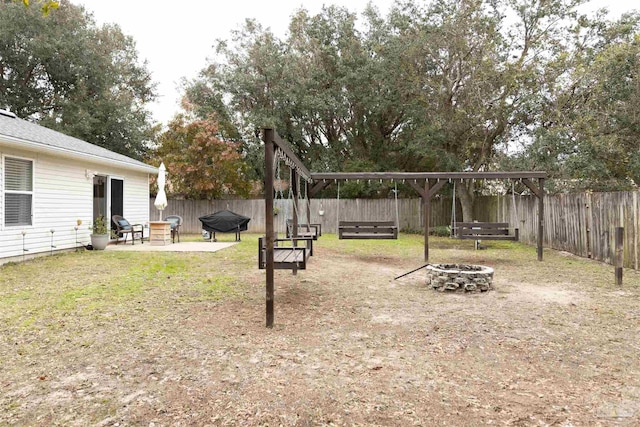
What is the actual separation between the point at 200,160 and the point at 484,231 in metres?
12.3

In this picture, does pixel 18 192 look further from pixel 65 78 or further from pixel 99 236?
pixel 65 78

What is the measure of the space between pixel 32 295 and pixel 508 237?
9.84m

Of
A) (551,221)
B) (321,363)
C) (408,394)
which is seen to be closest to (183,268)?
(321,363)

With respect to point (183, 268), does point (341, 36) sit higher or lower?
higher

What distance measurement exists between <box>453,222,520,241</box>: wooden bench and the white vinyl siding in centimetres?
981

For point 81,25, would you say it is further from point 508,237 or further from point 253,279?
point 508,237

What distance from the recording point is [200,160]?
18234 mm

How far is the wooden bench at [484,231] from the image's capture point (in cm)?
1048

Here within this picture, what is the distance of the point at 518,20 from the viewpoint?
16.0 m

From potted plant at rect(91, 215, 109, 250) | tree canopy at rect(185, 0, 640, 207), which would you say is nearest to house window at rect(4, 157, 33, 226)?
potted plant at rect(91, 215, 109, 250)

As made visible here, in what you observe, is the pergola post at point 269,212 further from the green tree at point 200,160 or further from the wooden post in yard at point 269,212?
the green tree at point 200,160

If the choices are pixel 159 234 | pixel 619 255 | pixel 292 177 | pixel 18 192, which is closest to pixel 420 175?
pixel 292 177

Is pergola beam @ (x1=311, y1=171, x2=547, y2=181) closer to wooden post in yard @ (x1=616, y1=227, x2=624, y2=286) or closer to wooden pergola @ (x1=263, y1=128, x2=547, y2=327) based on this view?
wooden pergola @ (x1=263, y1=128, x2=547, y2=327)

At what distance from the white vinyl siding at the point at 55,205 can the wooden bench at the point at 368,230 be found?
22.3ft
